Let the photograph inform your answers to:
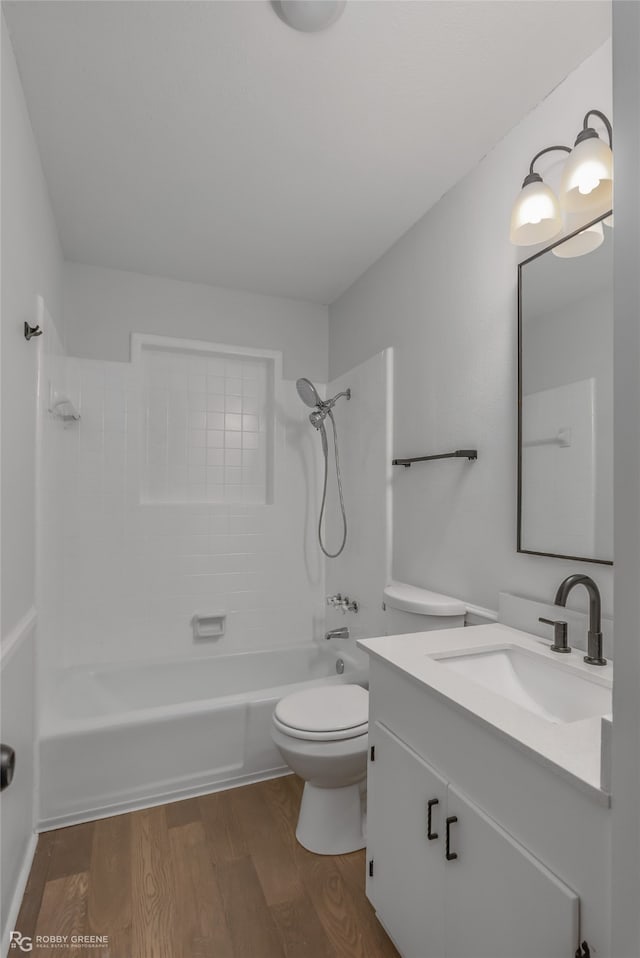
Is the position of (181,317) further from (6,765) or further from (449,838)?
(449,838)

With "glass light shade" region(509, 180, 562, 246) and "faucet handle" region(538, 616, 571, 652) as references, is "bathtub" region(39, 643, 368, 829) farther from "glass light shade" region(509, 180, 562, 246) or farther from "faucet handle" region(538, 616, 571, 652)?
"glass light shade" region(509, 180, 562, 246)

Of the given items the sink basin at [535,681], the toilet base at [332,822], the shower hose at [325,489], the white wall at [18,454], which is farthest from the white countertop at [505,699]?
the shower hose at [325,489]

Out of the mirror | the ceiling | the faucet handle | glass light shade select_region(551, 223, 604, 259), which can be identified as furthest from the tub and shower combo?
glass light shade select_region(551, 223, 604, 259)

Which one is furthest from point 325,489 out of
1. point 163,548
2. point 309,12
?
point 309,12

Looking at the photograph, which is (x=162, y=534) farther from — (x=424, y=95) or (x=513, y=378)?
(x=424, y=95)

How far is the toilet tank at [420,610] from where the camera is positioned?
1868 millimetres

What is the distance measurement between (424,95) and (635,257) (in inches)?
52.1

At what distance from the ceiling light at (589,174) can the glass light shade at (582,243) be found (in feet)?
0.18

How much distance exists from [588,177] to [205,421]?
7.42 ft

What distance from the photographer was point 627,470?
0.63 m

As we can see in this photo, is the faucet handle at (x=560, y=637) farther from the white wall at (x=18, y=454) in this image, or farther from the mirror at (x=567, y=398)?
the white wall at (x=18, y=454)

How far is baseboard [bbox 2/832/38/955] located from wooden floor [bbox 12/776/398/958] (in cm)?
2

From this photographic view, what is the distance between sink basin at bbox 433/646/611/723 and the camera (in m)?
1.24

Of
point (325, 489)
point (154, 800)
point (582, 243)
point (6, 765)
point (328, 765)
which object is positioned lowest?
point (154, 800)
